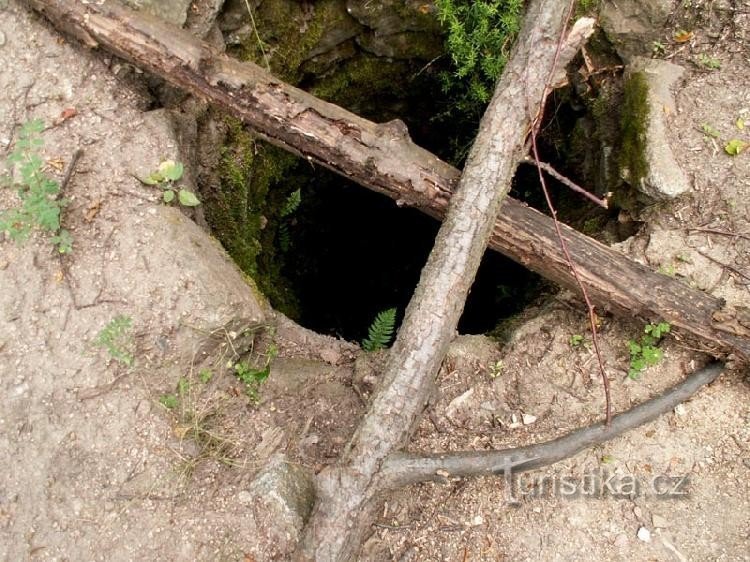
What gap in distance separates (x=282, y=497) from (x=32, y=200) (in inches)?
66.8

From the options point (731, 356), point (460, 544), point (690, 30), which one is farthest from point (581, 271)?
point (690, 30)

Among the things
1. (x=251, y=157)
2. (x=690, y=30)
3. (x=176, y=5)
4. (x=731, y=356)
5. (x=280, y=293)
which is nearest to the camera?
(x=731, y=356)

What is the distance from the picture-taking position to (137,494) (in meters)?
2.33

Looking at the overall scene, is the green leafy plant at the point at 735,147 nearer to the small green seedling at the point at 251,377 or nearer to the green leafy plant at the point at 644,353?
the green leafy plant at the point at 644,353

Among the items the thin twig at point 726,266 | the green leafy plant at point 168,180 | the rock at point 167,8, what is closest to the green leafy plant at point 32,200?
the green leafy plant at point 168,180

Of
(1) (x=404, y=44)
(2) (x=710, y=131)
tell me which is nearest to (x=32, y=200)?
(1) (x=404, y=44)

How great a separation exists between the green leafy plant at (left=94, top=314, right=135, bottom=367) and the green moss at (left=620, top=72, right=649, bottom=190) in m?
2.65

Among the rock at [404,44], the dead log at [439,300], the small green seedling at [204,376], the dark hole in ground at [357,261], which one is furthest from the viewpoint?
the dark hole in ground at [357,261]

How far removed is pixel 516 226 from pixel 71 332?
2085 mm

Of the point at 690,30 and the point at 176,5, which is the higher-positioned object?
the point at 690,30

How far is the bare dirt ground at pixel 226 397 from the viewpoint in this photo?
7.64 ft

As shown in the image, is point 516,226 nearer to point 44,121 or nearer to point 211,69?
point 211,69

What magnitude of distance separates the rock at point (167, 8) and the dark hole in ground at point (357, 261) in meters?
2.04

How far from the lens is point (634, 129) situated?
3.10 meters
